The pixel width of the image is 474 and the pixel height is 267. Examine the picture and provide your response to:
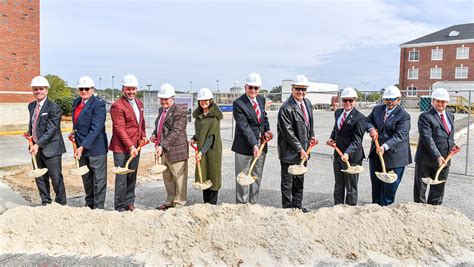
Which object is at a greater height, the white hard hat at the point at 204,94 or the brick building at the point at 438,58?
the brick building at the point at 438,58

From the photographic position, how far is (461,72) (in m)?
44.8

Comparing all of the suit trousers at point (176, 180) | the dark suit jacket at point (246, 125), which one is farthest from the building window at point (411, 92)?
the suit trousers at point (176, 180)

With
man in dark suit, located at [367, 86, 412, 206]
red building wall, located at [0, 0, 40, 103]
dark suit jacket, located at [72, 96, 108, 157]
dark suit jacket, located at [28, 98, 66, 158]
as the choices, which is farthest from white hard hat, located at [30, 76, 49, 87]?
red building wall, located at [0, 0, 40, 103]

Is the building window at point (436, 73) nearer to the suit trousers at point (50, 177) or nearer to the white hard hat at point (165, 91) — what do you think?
the white hard hat at point (165, 91)

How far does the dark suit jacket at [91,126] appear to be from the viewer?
489cm

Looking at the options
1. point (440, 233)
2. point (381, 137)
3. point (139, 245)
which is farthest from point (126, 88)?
point (440, 233)

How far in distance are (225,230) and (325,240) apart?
1.06 meters

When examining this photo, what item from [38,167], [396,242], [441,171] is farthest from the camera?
[38,167]

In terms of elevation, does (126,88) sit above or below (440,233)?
above

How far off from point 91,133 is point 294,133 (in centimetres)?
273

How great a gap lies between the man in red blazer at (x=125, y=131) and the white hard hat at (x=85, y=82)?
1.45 feet

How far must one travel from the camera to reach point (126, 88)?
4.91 m

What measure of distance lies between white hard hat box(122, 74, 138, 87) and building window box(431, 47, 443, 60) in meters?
49.8

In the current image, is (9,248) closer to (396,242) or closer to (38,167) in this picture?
(38,167)
